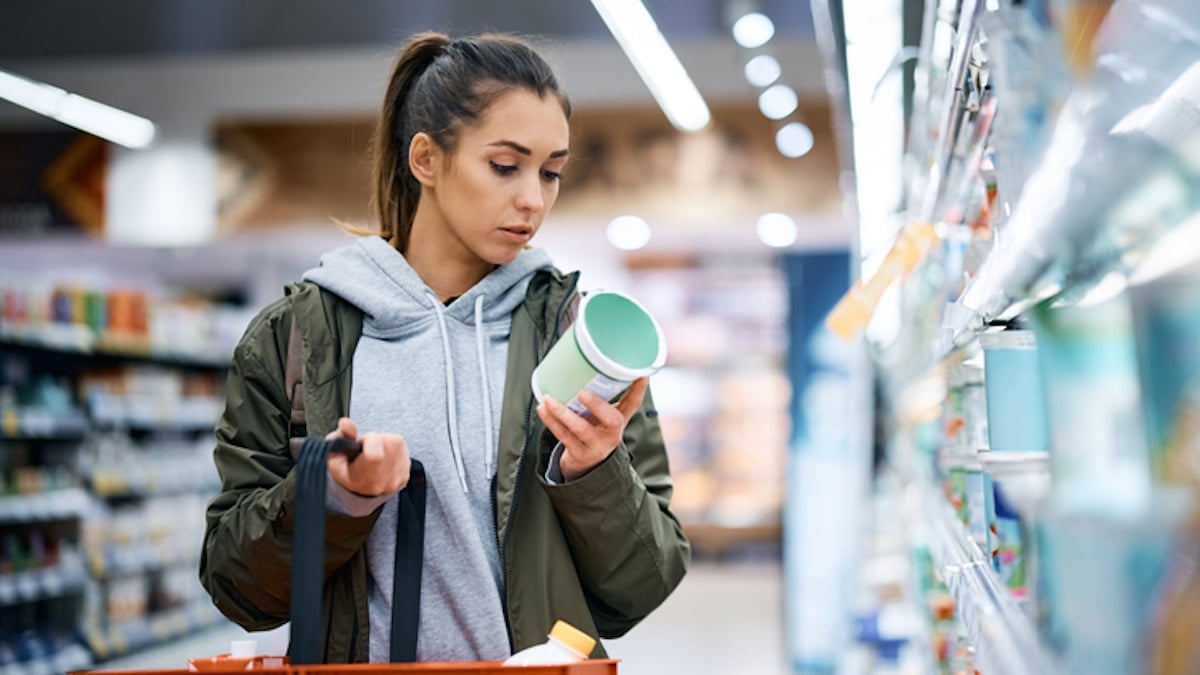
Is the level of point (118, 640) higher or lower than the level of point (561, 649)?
lower

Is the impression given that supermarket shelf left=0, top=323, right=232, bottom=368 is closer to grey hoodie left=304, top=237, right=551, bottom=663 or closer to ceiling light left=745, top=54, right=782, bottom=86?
ceiling light left=745, top=54, right=782, bottom=86

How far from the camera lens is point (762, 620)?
916cm

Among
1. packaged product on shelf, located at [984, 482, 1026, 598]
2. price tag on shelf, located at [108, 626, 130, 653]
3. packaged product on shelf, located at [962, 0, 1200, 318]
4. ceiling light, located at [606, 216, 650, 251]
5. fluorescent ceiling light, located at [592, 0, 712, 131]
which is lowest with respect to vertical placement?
price tag on shelf, located at [108, 626, 130, 653]

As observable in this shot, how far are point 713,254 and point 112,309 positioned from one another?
8261mm

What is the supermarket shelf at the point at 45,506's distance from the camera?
559 centimetres

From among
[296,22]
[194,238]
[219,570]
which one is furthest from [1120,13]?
[194,238]

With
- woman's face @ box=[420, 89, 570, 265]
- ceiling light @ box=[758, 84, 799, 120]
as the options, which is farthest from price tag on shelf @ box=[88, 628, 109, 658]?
ceiling light @ box=[758, 84, 799, 120]

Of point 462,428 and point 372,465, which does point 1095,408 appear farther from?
point 462,428

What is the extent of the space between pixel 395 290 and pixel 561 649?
1.93 feet

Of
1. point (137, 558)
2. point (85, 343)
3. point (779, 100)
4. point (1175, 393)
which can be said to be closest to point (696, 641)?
point (137, 558)

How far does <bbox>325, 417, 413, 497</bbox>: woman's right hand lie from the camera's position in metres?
1.32

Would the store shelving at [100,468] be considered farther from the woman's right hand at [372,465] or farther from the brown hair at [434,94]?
the woman's right hand at [372,465]

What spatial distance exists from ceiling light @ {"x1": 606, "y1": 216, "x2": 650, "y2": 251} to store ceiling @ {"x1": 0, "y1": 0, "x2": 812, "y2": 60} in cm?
141

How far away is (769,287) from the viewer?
13.9m
